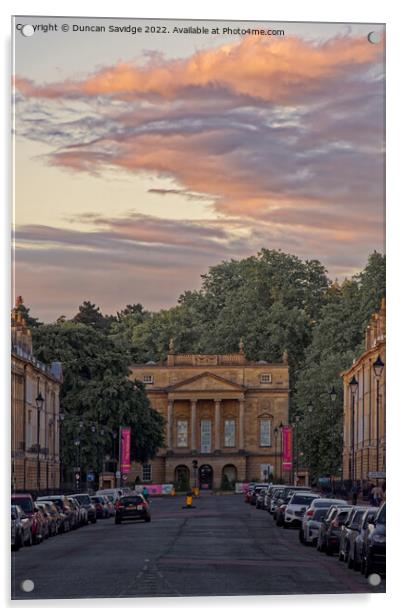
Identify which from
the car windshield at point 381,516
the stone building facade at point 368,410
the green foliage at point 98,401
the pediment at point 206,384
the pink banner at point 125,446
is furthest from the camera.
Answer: the pink banner at point 125,446

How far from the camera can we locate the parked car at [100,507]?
6844cm

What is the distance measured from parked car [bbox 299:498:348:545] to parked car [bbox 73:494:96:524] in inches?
773

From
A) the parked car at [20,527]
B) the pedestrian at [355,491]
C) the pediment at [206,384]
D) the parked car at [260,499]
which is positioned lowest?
the parked car at [260,499]

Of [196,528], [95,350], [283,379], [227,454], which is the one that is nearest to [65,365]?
[95,350]

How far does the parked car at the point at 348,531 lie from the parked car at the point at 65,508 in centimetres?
1776

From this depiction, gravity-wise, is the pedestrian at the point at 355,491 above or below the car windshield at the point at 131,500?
above

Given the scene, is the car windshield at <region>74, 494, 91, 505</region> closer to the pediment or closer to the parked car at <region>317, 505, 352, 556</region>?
the pediment

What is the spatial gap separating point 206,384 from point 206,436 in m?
9.47

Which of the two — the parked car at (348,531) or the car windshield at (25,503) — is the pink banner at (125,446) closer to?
the car windshield at (25,503)

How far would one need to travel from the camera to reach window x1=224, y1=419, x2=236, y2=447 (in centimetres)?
4461

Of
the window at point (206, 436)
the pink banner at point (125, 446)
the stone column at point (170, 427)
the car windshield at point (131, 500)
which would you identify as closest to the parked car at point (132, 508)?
the car windshield at point (131, 500)

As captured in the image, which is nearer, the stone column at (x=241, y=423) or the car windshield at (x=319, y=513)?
the stone column at (x=241, y=423)
